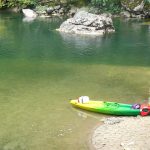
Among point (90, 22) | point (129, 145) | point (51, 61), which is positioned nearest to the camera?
point (129, 145)

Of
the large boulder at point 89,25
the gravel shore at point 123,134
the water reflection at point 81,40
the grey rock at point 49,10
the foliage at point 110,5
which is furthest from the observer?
the grey rock at point 49,10

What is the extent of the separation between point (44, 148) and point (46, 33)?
30365 millimetres

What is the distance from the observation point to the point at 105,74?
2855cm

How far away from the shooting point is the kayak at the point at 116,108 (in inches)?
787

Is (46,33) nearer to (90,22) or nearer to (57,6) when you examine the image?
(90,22)

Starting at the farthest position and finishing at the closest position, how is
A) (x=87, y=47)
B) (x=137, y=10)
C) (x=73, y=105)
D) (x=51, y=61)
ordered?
(x=137, y=10) → (x=87, y=47) → (x=51, y=61) → (x=73, y=105)

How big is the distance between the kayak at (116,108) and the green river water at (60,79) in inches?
14.5

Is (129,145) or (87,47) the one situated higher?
(129,145)

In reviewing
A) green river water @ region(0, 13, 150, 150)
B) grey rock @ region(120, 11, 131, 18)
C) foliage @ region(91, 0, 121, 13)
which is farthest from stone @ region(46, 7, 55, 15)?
green river water @ region(0, 13, 150, 150)

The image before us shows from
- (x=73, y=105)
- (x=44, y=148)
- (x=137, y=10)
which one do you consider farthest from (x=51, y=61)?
(x=137, y=10)

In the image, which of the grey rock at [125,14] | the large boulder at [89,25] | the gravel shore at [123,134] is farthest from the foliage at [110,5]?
the gravel shore at [123,134]

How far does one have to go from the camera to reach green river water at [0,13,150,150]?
1839 cm

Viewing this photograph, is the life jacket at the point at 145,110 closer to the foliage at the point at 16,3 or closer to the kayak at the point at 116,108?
the kayak at the point at 116,108

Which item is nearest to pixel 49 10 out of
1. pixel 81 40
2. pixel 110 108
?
pixel 81 40
